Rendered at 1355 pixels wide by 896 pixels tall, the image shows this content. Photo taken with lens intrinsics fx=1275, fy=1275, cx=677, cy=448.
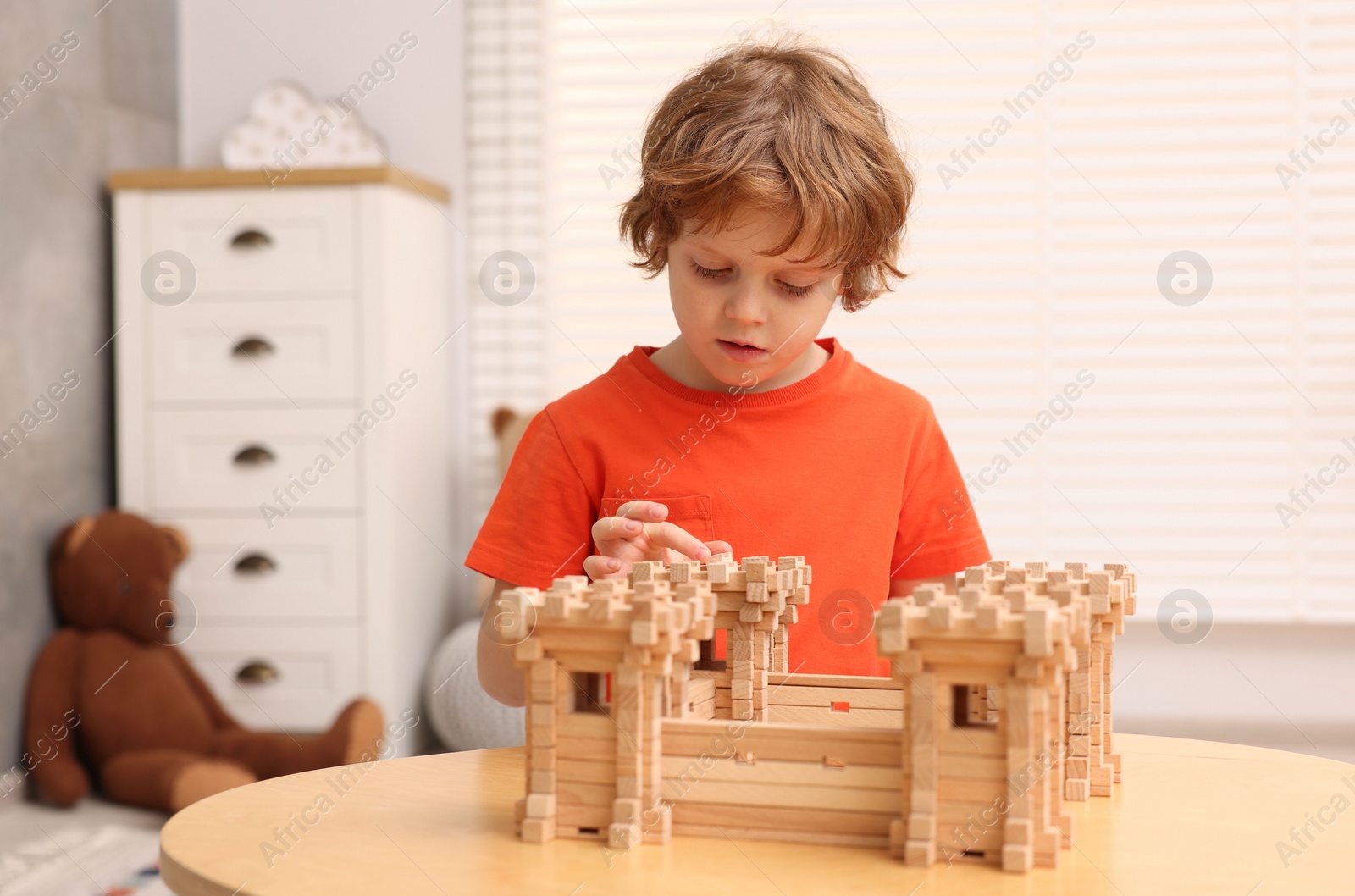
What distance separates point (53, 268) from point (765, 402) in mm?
2148

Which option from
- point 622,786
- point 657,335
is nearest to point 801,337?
point 622,786

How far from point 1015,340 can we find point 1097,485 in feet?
1.33

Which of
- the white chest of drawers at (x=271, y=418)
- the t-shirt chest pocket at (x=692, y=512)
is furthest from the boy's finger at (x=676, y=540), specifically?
the white chest of drawers at (x=271, y=418)

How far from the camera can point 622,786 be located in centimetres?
76

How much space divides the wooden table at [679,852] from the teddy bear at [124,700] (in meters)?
1.89

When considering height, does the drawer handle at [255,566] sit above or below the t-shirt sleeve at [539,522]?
below

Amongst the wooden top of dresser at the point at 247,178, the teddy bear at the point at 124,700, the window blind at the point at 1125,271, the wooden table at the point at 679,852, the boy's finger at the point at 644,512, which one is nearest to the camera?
the wooden table at the point at 679,852

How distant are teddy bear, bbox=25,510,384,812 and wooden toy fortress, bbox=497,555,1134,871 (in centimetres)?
201

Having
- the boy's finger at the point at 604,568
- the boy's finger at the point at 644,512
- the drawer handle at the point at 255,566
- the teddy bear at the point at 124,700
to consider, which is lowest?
the teddy bear at the point at 124,700

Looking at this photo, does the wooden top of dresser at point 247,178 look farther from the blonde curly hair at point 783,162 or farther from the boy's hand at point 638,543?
the boy's hand at point 638,543

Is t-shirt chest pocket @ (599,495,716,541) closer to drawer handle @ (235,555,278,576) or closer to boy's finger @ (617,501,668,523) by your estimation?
boy's finger @ (617,501,668,523)

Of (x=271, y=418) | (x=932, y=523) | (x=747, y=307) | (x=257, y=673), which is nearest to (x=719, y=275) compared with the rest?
(x=747, y=307)

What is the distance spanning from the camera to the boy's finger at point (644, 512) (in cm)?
97

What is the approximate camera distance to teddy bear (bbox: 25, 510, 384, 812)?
2631 millimetres
